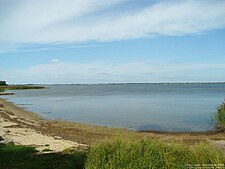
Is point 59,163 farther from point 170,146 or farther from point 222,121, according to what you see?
point 222,121

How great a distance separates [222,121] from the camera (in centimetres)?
2302

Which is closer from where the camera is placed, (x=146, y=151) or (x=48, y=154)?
(x=146, y=151)

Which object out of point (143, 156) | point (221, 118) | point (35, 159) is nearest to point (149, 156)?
point (143, 156)

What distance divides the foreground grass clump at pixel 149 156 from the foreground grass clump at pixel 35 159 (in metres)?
1.27

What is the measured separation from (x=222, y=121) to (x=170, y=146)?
15.8m

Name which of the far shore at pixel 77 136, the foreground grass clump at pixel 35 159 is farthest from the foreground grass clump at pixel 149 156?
the far shore at pixel 77 136

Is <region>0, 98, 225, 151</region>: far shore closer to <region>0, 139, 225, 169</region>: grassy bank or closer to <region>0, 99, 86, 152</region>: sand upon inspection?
<region>0, 99, 86, 152</region>: sand

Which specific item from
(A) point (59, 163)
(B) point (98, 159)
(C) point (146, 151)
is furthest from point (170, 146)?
(A) point (59, 163)

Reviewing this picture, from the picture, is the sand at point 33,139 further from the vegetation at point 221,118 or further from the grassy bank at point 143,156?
the vegetation at point 221,118

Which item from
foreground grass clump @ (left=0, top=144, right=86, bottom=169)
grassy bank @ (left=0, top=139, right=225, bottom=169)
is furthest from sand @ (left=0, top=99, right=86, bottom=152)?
grassy bank @ (left=0, top=139, right=225, bottom=169)

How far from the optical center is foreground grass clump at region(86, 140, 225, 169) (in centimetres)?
774

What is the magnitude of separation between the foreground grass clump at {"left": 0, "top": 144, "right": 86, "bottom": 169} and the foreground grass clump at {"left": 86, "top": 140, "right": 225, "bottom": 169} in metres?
1.27

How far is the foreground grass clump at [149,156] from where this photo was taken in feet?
25.4

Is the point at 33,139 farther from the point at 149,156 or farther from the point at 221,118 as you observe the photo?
the point at 221,118
